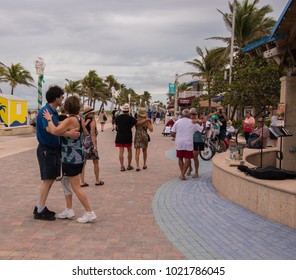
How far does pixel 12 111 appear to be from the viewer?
2503cm

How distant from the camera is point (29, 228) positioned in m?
5.14

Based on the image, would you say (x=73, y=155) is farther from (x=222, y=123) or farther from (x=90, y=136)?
(x=222, y=123)

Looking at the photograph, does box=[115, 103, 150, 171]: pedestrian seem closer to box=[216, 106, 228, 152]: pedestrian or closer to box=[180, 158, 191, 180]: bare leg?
box=[180, 158, 191, 180]: bare leg

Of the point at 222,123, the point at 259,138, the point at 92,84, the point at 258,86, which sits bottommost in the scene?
the point at 259,138

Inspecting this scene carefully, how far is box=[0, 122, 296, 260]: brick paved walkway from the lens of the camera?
14.1 feet

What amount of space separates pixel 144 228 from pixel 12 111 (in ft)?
71.7

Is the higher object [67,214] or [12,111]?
[12,111]

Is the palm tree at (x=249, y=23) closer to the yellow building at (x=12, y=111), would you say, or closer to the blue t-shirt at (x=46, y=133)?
the yellow building at (x=12, y=111)

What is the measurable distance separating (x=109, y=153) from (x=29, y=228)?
9396 mm

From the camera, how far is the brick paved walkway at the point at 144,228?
4312 millimetres

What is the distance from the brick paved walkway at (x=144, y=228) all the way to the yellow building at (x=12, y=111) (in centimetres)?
1703

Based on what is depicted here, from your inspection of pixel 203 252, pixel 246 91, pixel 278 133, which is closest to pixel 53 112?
pixel 203 252

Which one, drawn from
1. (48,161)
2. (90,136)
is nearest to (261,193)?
(48,161)

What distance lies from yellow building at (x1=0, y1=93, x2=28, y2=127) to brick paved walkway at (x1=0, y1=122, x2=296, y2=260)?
17.0 metres
